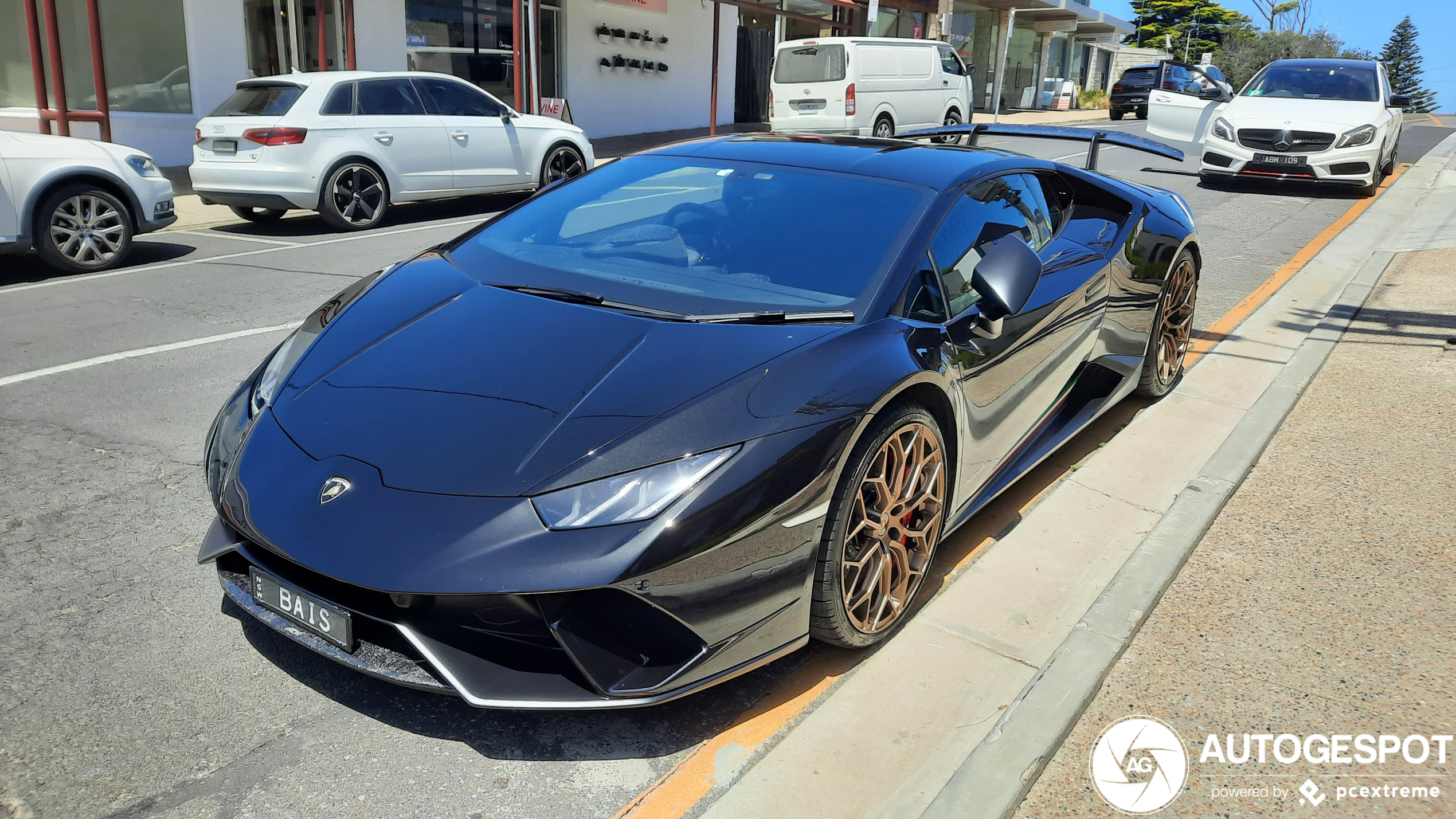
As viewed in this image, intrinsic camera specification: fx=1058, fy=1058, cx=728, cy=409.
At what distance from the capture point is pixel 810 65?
63.0 ft

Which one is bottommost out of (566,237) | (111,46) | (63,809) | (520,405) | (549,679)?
(63,809)

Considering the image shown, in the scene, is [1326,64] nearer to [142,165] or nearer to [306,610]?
[142,165]

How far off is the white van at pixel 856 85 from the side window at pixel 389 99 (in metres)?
8.83

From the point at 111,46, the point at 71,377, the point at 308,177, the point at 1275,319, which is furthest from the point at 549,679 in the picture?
the point at 111,46

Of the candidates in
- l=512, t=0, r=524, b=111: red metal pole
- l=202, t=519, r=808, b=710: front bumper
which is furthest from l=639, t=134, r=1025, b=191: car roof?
l=512, t=0, r=524, b=111: red metal pole

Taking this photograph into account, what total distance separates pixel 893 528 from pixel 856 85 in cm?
1695

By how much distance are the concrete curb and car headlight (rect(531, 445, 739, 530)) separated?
2.98 feet

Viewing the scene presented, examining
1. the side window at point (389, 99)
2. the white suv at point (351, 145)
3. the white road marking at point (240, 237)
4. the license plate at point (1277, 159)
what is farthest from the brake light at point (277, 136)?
the license plate at point (1277, 159)

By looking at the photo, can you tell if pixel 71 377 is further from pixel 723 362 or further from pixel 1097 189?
pixel 1097 189

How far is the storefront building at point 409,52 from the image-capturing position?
13.4 m

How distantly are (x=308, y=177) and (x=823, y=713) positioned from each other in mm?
9051

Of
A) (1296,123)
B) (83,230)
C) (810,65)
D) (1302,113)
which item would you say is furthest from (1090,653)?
(810,65)

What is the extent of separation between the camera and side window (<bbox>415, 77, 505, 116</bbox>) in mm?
11227

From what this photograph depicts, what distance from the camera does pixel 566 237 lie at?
367 cm
